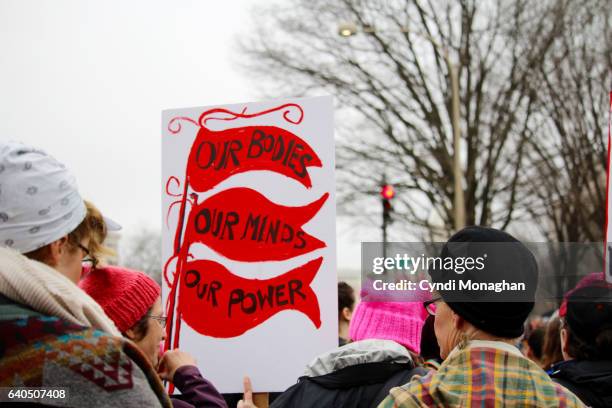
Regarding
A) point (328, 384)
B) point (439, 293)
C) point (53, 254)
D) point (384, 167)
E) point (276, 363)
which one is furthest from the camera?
point (384, 167)

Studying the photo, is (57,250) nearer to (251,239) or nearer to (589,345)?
(251,239)

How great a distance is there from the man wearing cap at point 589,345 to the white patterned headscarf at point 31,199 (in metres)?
2.06

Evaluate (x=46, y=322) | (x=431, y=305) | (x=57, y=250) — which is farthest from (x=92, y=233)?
(x=431, y=305)

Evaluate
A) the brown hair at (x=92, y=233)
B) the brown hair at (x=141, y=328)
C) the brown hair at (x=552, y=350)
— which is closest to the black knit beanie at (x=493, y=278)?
the brown hair at (x=92, y=233)

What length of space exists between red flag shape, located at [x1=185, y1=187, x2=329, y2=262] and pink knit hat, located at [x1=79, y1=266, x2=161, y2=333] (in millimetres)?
836

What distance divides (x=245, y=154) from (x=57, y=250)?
177cm

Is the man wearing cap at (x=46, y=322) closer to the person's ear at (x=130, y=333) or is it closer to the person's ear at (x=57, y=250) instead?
the person's ear at (x=57, y=250)

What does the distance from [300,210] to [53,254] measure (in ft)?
5.55

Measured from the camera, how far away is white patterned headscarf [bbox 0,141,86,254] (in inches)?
73.3

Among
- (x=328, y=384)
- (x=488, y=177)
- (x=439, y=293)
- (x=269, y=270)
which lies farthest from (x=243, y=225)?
(x=488, y=177)

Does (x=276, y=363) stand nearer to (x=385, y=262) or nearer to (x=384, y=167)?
(x=385, y=262)

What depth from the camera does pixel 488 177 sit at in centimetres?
1689

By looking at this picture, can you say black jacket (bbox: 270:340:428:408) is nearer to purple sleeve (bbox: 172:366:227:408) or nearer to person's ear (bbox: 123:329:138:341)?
purple sleeve (bbox: 172:366:227:408)

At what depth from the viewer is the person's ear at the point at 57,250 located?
1939mm
